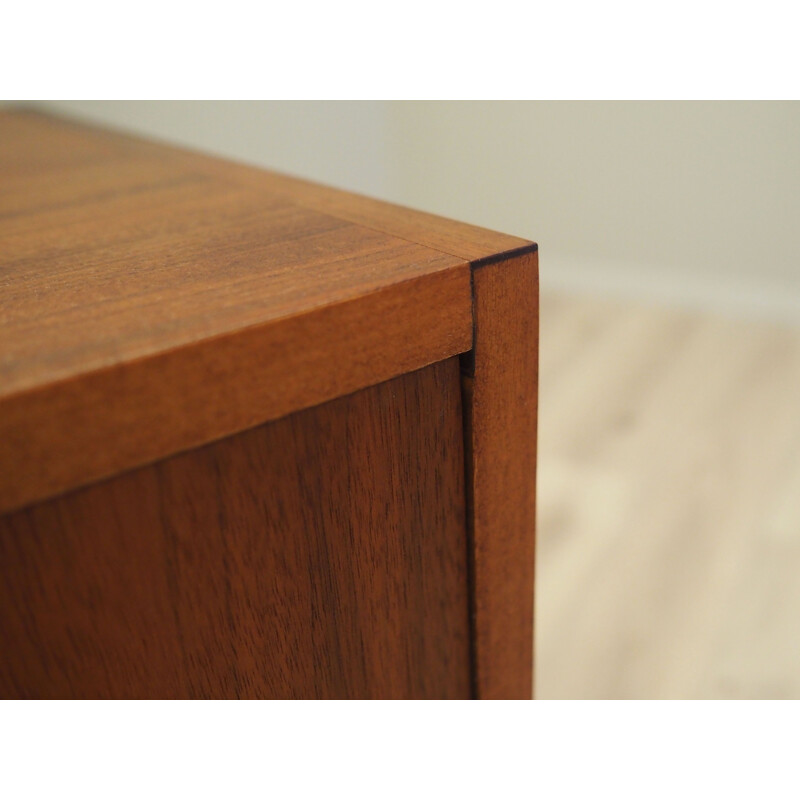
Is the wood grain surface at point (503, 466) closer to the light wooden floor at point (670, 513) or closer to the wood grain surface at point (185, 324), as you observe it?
the wood grain surface at point (185, 324)

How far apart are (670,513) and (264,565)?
37.3 inches

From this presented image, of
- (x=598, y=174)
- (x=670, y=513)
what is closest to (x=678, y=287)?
(x=598, y=174)

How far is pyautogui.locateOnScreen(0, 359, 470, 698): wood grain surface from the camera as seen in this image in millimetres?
291

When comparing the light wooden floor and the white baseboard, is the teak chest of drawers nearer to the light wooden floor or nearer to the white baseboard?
the light wooden floor

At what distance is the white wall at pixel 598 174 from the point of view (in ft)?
5.46

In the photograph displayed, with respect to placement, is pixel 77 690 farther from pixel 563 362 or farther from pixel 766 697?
pixel 563 362

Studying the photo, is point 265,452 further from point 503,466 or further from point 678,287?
point 678,287

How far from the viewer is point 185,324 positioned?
291mm

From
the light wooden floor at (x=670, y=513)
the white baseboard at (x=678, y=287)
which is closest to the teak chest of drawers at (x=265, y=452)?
the light wooden floor at (x=670, y=513)

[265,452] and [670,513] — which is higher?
[265,452]

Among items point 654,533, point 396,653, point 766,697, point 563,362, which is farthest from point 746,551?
point 396,653

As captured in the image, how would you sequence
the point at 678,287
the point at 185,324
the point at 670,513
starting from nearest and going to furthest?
the point at 185,324 → the point at 670,513 → the point at 678,287
